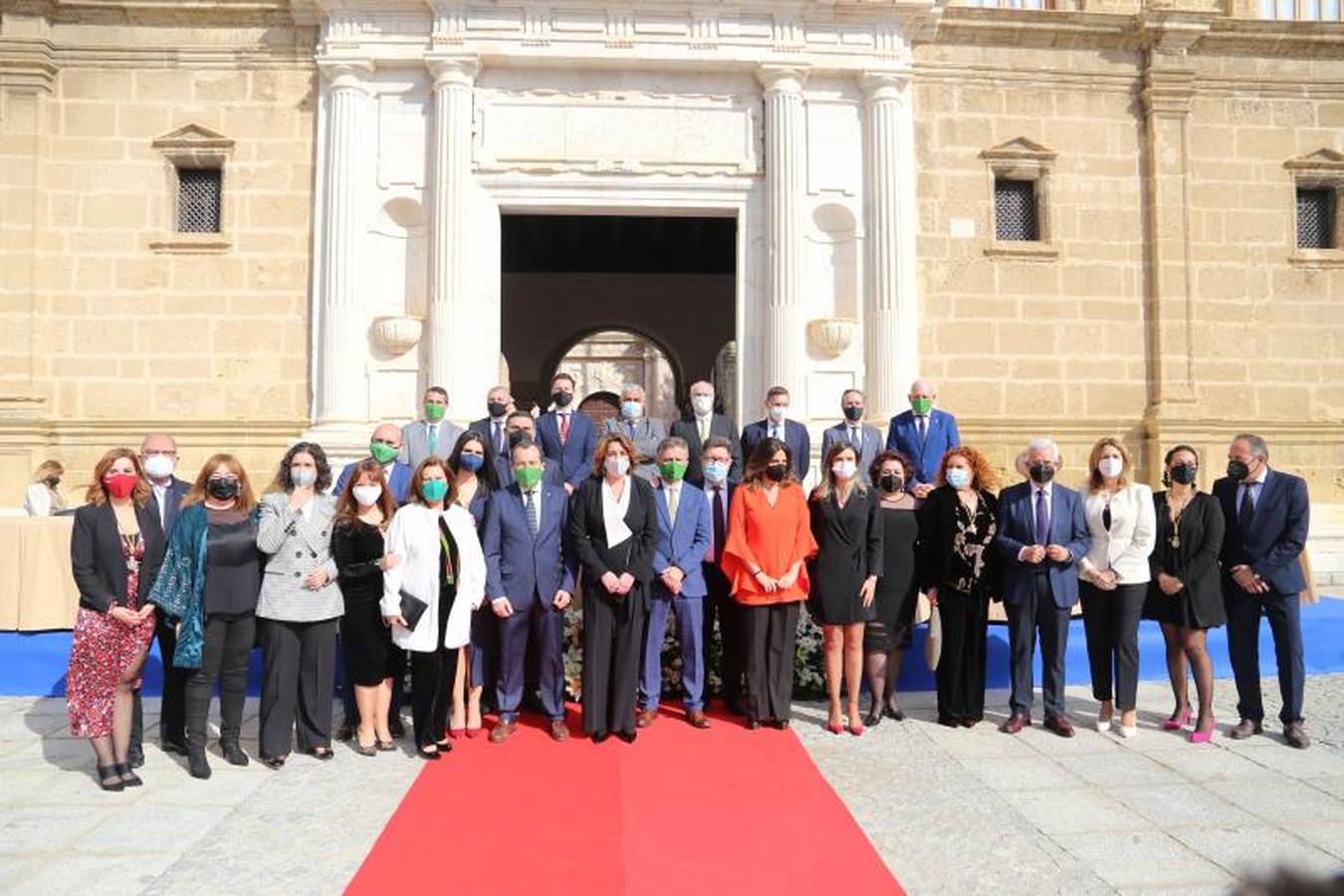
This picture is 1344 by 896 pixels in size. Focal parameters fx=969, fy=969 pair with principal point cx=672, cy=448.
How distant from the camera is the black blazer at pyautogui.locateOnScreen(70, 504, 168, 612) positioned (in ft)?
16.2

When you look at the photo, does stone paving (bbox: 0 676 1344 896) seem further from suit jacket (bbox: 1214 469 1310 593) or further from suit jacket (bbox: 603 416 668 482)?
suit jacket (bbox: 603 416 668 482)

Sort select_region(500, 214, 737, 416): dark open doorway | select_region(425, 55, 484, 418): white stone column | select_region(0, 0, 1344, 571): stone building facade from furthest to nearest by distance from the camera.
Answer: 1. select_region(500, 214, 737, 416): dark open doorway
2. select_region(0, 0, 1344, 571): stone building facade
3. select_region(425, 55, 484, 418): white stone column

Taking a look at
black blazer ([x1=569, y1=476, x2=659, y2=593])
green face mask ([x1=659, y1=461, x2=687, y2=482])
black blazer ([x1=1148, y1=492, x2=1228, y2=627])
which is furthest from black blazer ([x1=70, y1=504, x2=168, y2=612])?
black blazer ([x1=1148, y1=492, x2=1228, y2=627])

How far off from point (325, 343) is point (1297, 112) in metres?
11.6

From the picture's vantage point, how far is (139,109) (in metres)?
10.5

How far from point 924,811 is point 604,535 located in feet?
7.86

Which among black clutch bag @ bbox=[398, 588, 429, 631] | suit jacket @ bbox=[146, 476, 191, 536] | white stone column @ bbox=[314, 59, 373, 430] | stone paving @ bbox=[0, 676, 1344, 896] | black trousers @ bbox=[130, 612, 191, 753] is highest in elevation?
white stone column @ bbox=[314, 59, 373, 430]

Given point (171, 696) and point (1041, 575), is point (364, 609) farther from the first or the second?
point (1041, 575)

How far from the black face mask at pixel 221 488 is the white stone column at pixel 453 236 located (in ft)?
15.5

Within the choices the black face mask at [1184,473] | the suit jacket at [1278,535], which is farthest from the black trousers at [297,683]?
the suit jacket at [1278,535]

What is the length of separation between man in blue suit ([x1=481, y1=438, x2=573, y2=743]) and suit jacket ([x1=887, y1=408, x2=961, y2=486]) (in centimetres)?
305

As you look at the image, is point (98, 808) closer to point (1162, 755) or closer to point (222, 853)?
point (222, 853)

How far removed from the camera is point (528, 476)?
5.94 metres

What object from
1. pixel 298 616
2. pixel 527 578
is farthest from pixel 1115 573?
pixel 298 616
